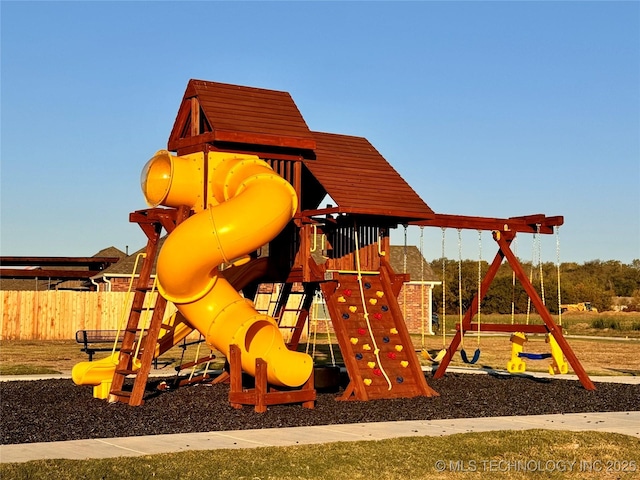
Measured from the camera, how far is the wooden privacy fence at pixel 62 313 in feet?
125

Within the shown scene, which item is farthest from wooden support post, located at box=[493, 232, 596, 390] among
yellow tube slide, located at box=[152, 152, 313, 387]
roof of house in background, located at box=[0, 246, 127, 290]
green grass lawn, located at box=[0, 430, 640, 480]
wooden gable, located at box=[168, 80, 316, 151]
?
roof of house in background, located at box=[0, 246, 127, 290]

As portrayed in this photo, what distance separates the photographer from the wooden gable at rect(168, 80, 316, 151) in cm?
1522

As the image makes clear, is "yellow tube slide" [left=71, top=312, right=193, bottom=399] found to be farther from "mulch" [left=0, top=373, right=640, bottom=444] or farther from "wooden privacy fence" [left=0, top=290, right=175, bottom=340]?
"wooden privacy fence" [left=0, top=290, right=175, bottom=340]

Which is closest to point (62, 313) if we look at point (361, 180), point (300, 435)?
point (361, 180)

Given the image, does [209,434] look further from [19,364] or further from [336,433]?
[19,364]

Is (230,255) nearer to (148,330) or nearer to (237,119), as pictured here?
(148,330)

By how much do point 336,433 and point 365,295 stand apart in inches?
203

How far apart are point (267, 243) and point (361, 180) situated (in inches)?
83.2

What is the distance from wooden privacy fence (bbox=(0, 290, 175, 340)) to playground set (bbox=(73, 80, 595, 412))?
21.4 metres

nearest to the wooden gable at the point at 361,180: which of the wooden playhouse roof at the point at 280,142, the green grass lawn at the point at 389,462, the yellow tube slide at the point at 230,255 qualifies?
the wooden playhouse roof at the point at 280,142

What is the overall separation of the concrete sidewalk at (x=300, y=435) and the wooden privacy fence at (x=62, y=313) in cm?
2648

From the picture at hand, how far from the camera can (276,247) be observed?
16750 mm

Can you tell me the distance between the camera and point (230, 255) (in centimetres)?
1359

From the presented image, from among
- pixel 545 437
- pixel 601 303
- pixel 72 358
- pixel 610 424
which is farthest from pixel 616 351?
pixel 601 303
